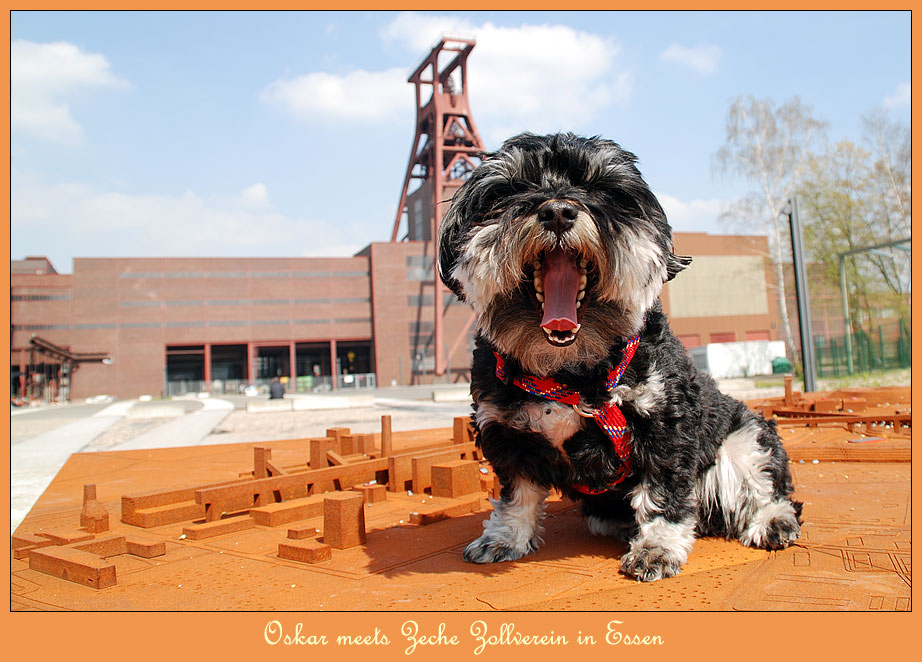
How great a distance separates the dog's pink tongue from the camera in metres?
2.27

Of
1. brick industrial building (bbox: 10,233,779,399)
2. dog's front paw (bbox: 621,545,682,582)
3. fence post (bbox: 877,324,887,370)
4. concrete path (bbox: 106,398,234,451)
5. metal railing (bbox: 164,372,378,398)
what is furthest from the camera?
brick industrial building (bbox: 10,233,779,399)

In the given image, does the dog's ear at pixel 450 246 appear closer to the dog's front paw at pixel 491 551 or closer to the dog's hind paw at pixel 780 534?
the dog's front paw at pixel 491 551

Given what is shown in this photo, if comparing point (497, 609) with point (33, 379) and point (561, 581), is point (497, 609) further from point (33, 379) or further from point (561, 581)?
point (33, 379)

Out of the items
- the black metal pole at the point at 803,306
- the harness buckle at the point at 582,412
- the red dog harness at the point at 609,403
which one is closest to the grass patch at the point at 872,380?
the black metal pole at the point at 803,306

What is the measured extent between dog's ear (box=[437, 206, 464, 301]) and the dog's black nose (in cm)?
Answer: 42

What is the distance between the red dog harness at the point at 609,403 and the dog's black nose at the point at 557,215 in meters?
0.59

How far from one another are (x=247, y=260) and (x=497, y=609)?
5543cm

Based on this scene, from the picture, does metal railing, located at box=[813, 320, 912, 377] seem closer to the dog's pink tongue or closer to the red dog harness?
the red dog harness

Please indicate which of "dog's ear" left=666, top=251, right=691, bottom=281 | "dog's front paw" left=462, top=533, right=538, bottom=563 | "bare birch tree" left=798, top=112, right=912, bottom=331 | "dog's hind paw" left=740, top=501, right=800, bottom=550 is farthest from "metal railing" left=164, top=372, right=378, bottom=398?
"dog's ear" left=666, top=251, right=691, bottom=281

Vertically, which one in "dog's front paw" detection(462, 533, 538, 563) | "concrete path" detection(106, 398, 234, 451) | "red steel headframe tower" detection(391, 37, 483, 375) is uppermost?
"red steel headframe tower" detection(391, 37, 483, 375)

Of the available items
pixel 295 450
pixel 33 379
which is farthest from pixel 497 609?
pixel 33 379

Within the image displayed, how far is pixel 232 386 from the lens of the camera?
Result: 50.3 metres

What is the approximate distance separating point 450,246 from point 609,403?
2.88ft

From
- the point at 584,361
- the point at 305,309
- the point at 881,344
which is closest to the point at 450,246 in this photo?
the point at 584,361
